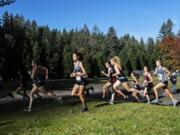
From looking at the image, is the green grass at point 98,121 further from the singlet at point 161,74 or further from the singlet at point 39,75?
the singlet at point 161,74

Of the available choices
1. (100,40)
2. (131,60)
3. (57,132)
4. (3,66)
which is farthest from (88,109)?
(100,40)

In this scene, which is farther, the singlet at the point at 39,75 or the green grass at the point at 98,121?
the singlet at the point at 39,75

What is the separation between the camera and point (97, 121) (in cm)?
1356

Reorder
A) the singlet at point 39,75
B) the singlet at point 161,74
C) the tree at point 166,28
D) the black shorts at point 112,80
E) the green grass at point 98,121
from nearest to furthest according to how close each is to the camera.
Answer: the green grass at point 98,121 < the singlet at point 39,75 < the singlet at point 161,74 < the black shorts at point 112,80 < the tree at point 166,28

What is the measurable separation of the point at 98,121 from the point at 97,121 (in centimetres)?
3

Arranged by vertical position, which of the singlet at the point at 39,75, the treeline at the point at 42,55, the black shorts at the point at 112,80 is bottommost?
the black shorts at the point at 112,80

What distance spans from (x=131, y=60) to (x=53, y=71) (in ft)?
81.7

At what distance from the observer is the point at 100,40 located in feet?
568

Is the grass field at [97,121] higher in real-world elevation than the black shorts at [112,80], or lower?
lower

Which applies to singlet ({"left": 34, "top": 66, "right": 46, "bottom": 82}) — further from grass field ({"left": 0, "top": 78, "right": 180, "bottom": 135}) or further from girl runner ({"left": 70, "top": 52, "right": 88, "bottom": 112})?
girl runner ({"left": 70, "top": 52, "right": 88, "bottom": 112})

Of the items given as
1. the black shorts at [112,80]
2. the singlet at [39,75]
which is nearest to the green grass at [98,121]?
the singlet at [39,75]

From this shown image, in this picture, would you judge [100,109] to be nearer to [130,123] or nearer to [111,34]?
[130,123]

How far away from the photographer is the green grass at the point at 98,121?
1218 cm

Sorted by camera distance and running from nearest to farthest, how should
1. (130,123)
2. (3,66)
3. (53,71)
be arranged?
(130,123), (3,66), (53,71)
